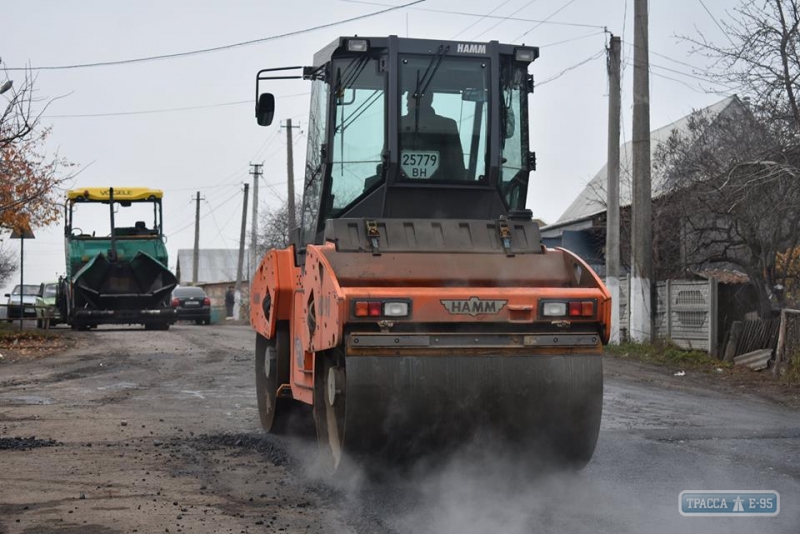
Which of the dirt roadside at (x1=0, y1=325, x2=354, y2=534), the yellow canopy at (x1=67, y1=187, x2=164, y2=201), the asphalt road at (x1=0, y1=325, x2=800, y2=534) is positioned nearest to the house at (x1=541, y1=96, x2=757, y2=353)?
the asphalt road at (x1=0, y1=325, x2=800, y2=534)

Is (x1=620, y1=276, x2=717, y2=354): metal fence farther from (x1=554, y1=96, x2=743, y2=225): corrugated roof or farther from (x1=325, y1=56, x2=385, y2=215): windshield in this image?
(x1=325, y1=56, x2=385, y2=215): windshield

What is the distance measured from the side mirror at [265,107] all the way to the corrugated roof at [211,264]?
93104 millimetres

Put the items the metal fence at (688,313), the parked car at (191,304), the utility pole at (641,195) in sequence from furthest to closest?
the parked car at (191,304) < the utility pole at (641,195) < the metal fence at (688,313)

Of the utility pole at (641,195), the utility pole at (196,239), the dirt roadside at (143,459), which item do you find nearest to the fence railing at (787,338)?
the utility pole at (641,195)

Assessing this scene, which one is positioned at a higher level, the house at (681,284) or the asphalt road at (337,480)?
the house at (681,284)

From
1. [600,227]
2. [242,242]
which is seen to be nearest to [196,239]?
[242,242]

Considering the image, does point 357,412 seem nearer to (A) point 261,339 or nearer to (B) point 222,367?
(A) point 261,339

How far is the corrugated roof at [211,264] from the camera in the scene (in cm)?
10212

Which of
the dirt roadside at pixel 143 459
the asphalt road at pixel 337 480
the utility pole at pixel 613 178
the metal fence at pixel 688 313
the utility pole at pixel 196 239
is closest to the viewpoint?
the asphalt road at pixel 337 480

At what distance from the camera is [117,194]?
2925 cm

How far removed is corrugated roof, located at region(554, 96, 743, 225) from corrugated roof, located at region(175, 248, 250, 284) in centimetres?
6518

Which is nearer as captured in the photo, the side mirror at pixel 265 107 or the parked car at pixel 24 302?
the side mirror at pixel 265 107

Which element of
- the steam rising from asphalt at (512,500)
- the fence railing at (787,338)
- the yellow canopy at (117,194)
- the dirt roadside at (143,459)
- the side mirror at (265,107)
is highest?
the yellow canopy at (117,194)

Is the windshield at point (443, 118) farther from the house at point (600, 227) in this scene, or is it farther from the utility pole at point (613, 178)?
the house at point (600, 227)
